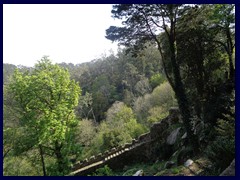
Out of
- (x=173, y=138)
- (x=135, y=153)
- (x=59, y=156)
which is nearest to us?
(x=59, y=156)

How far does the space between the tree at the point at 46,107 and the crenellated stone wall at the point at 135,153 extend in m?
2.99

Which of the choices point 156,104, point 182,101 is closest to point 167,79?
point 182,101

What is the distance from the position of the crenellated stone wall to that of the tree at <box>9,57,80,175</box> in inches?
118

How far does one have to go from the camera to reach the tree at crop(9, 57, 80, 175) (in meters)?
11.7

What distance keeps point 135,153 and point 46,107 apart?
6472 millimetres

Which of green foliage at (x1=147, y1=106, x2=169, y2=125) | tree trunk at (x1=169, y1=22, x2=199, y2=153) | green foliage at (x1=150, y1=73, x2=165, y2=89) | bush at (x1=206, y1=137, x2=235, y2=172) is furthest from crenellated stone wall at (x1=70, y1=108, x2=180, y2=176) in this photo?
green foliage at (x1=150, y1=73, x2=165, y2=89)

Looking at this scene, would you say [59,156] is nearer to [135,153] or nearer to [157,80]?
[135,153]

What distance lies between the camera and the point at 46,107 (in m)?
12.5

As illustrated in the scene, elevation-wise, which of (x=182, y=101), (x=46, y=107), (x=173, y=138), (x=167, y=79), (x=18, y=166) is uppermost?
(x=167, y=79)

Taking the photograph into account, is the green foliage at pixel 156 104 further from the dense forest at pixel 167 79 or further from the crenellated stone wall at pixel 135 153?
the dense forest at pixel 167 79

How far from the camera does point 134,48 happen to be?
418 inches

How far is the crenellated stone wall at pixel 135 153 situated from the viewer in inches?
603

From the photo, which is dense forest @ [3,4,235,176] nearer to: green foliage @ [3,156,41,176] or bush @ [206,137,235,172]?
green foliage @ [3,156,41,176]

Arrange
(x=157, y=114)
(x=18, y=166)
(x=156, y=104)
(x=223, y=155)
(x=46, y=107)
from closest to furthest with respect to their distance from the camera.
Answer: (x=223, y=155) < (x=18, y=166) < (x=46, y=107) < (x=157, y=114) < (x=156, y=104)
